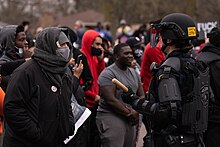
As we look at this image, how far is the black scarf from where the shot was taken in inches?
203

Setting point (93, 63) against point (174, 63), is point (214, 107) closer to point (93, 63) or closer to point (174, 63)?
point (174, 63)

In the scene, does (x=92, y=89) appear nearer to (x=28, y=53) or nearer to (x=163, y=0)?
(x=28, y=53)

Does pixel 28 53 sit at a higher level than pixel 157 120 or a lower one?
higher

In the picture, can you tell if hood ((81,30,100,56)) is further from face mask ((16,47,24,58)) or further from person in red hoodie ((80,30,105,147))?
face mask ((16,47,24,58))

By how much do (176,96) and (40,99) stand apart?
4.04 ft

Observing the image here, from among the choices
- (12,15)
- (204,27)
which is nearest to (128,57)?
(204,27)

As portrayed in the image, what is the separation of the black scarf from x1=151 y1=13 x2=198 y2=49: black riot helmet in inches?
39.9

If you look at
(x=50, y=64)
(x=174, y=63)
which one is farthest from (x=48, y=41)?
(x=174, y=63)

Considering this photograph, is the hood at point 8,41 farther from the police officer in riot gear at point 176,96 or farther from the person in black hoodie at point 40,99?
A: the police officer in riot gear at point 176,96

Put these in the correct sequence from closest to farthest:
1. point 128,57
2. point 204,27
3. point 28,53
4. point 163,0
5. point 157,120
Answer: point 157,120, point 28,53, point 128,57, point 204,27, point 163,0

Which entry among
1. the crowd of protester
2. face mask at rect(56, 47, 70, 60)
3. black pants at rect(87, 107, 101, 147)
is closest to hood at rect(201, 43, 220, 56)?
the crowd of protester

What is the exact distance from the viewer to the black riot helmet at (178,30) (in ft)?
17.0

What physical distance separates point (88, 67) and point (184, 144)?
103 inches

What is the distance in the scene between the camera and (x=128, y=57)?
23.9ft
